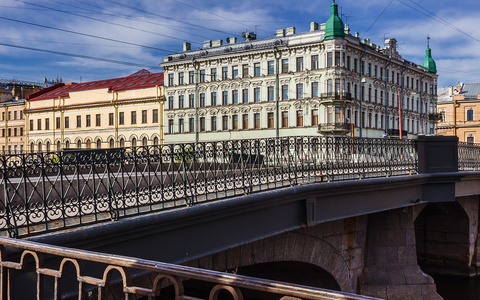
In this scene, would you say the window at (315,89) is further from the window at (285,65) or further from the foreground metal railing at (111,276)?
the foreground metal railing at (111,276)

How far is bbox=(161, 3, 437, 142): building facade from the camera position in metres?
41.7

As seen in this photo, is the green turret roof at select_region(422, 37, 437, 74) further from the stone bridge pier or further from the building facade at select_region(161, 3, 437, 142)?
the stone bridge pier

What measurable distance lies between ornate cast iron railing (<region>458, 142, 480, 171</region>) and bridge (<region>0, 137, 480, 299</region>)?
0.06 m

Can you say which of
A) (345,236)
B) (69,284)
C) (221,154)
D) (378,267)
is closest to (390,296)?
(378,267)

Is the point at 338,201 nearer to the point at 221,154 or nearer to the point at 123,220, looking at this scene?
the point at 221,154

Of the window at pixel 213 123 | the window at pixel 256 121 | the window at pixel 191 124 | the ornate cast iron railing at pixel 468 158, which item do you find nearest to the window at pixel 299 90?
the window at pixel 256 121

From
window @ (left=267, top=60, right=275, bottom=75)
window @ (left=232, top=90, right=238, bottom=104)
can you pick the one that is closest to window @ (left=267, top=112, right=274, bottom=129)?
window @ (left=232, top=90, right=238, bottom=104)

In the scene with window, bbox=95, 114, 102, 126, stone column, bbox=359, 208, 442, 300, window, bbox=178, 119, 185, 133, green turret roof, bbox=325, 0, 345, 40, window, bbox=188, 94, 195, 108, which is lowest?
stone column, bbox=359, 208, 442, 300

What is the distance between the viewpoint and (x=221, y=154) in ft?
29.5

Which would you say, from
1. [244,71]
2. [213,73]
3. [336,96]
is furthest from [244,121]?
[336,96]

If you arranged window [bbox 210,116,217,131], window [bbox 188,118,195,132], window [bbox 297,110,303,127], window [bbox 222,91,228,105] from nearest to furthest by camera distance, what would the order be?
window [bbox 297,110,303,127], window [bbox 222,91,228,105], window [bbox 210,116,217,131], window [bbox 188,118,195,132]

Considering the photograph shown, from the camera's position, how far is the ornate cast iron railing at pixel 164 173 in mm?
5871

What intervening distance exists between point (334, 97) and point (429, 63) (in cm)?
2147

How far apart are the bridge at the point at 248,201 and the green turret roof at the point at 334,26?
2384 centimetres
